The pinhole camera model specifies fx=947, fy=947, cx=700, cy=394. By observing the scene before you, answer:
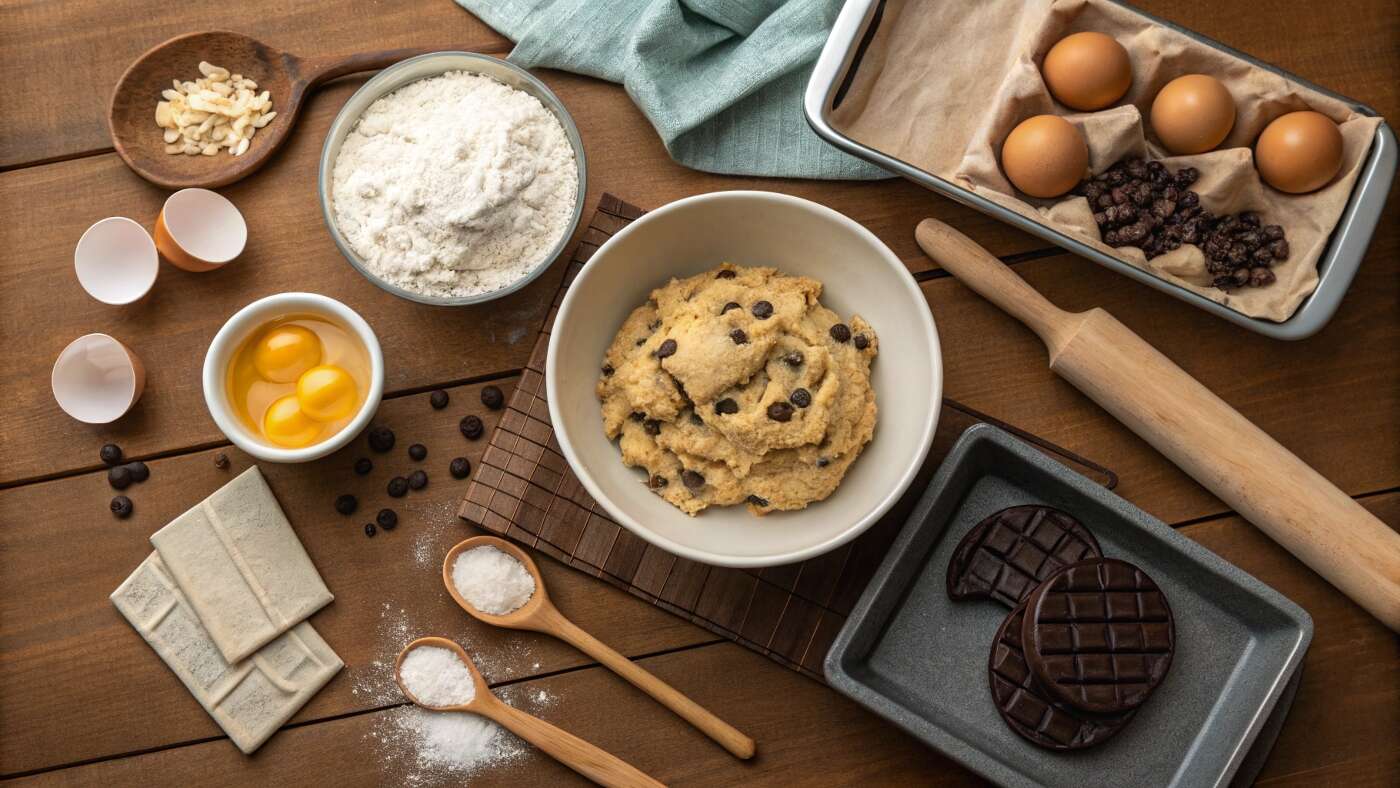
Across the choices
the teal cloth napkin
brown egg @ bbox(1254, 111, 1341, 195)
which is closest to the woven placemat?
the teal cloth napkin

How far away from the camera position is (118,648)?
1996 millimetres

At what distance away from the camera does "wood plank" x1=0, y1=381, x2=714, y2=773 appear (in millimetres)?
1978

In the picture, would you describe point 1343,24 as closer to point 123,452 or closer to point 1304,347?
point 1304,347

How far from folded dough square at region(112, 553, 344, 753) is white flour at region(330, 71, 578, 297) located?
789 millimetres

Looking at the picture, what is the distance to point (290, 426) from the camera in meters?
1.90

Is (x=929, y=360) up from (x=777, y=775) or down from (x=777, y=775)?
up

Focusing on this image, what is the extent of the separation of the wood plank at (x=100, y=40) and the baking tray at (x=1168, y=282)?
2.43ft

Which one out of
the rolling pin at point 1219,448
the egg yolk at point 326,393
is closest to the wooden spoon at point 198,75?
the egg yolk at point 326,393

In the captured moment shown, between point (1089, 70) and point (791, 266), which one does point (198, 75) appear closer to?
point (791, 266)

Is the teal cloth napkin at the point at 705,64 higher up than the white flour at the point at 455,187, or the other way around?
the teal cloth napkin at the point at 705,64

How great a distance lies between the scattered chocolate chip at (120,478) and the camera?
2.00m

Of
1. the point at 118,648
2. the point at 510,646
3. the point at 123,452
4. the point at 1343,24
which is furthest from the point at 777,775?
the point at 1343,24

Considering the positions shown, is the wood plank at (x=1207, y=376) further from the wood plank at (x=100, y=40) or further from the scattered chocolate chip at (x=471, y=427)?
the wood plank at (x=100, y=40)

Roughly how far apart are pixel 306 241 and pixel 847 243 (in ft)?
3.82
